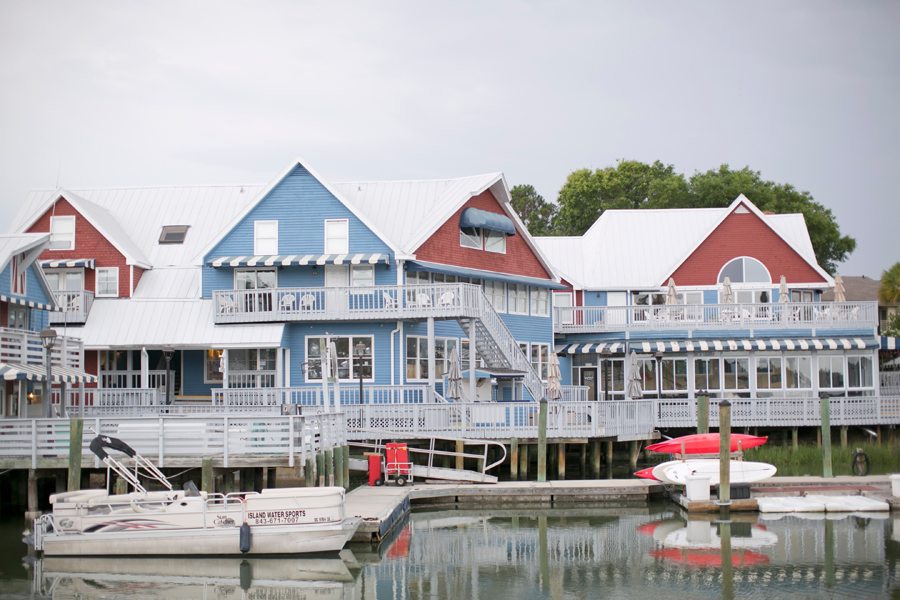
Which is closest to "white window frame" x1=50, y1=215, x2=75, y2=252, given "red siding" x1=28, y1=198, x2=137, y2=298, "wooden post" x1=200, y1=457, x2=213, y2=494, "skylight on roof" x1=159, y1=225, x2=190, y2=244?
"red siding" x1=28, y1=198, x2=137, y2=298

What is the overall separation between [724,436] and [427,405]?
8.77 meters

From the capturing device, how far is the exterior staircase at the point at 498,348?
34.3 meters

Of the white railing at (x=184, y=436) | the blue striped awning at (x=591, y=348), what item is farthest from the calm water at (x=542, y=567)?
the blue striped awning at (x=591, y=348)

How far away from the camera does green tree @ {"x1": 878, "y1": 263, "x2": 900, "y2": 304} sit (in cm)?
5247

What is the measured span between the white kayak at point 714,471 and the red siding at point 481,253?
13183 millimetres

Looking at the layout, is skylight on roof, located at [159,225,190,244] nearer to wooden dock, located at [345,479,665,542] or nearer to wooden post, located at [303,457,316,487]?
wooden dock, located at [345,479,665,542]

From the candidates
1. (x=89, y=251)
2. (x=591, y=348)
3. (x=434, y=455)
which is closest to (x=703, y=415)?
(x=434, y=455)

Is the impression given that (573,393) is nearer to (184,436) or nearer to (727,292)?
(727,292)

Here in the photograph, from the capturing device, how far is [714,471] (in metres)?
26.0

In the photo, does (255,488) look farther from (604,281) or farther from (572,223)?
(572,223)

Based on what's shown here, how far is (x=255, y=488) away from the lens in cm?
2666

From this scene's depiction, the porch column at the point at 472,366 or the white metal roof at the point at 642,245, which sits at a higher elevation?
the white metal roof at the point at 642,245

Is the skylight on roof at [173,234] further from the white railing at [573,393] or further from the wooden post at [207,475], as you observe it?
the wooden post at [207,475]

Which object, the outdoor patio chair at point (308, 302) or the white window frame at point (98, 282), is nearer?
the outdoor patio chair at point (308, 302)
